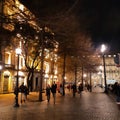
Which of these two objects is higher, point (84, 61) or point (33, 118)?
point (84, 61)

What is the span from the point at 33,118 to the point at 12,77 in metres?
34.9

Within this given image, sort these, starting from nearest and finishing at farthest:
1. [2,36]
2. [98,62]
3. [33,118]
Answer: [33,118]
[2,36]
[98,62]

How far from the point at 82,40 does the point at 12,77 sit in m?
15.0

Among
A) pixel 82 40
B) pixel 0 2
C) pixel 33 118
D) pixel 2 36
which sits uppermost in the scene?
pixel 82 40

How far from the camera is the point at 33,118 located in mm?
13922

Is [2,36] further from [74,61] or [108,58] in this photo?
[108,58]

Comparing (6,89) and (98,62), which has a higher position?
(98,62)

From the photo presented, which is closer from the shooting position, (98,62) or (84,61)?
(84,61)

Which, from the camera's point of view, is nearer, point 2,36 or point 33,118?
point 33,118

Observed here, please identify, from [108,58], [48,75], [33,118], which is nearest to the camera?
[33,118]

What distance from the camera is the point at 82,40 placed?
47.1 m

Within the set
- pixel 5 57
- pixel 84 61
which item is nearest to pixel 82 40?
Answer: pixel 84 61

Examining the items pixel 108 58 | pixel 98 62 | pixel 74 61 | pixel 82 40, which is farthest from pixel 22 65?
pixel 108 58

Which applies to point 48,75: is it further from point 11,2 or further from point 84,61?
point 11,2
